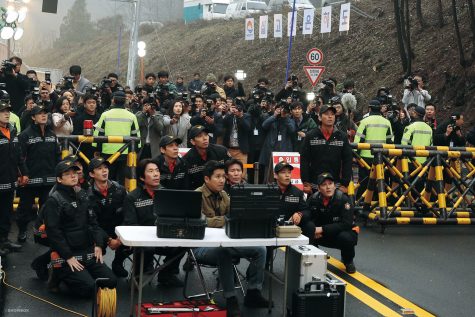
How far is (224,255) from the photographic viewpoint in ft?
26.0

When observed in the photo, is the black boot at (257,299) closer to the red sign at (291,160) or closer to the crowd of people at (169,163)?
the crowd of people at (169,163)

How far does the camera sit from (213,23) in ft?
206

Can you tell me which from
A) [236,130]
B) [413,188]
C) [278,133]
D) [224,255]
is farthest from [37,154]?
[413,188]

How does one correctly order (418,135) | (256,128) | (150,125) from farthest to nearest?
(256,128) → (150,125) → (418,135)

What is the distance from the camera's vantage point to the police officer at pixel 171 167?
32.4ft

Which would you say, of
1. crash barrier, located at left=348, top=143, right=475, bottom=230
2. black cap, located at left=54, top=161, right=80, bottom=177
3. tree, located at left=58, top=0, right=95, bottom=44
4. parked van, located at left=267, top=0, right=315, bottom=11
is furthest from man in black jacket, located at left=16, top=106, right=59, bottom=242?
tree, located at left=58, top=0, right=95, bottom=44

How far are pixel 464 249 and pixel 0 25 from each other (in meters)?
17.9

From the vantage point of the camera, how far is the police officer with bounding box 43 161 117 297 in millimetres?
8289

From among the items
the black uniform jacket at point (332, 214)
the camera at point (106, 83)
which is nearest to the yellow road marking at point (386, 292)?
the black uniform jacket at point (332, 214)

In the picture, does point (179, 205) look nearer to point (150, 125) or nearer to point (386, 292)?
point (386, 292)

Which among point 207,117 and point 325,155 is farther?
point 207,117

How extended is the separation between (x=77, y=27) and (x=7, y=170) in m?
85.6

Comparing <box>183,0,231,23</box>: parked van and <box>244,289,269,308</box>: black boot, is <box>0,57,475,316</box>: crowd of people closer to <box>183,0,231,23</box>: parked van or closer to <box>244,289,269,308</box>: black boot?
<box>244,289,269,308</box>: black boot

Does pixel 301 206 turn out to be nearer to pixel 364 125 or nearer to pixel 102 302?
pixel 102 302
